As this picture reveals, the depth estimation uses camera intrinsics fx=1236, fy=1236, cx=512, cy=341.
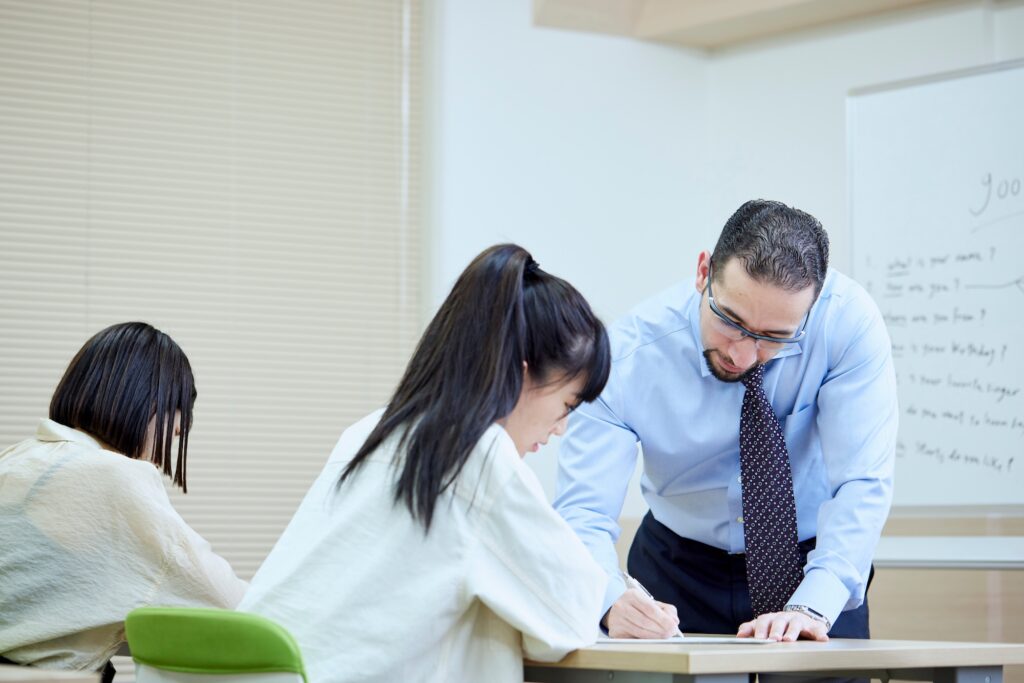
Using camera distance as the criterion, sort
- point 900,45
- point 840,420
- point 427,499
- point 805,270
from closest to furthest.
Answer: point 427,499, point 805,270, point 840,420, point 900,45

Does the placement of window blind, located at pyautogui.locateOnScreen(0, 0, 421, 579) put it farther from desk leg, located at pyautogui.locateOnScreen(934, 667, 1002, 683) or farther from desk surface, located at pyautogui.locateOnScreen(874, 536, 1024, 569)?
desk leg, located at pyautogui.locateOnScreen(934, 667, 1002, 683)

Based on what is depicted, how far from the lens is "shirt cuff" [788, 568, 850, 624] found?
6.81 ft

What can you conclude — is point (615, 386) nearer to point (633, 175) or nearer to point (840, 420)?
point (840, 420)

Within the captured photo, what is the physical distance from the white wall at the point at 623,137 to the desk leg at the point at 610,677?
2.25 m

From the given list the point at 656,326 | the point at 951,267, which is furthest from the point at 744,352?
the point at 951,267

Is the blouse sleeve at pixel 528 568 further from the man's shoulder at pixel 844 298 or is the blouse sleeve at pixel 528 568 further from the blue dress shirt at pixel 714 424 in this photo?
the man's shoulder at pixel 844 298

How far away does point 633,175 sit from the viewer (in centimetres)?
434

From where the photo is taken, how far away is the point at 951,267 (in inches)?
141

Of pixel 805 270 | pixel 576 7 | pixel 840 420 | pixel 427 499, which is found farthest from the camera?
pixel 576 7

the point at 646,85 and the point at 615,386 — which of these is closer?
the point at 615,386

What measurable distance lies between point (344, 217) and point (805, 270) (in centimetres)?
228

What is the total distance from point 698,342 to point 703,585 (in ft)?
1.64

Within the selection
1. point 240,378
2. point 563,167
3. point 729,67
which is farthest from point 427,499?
point 729,67

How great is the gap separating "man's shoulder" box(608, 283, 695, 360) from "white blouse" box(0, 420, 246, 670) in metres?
0.93
